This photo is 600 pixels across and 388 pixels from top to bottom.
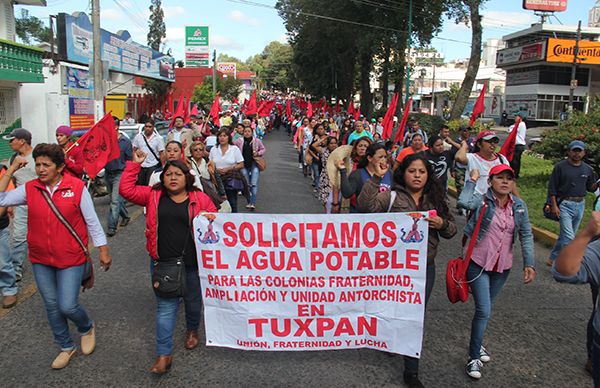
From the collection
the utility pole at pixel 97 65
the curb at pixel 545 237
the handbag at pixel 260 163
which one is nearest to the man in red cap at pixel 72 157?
the handbag at pixel 260 163

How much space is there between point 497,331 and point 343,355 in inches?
59.0

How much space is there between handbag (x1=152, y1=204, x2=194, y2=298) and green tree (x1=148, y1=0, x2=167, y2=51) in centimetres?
7966

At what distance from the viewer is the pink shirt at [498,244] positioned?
12.4ft

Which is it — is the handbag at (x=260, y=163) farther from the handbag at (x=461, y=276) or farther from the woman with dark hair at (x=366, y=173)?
the handbag at (x=461, y=276)

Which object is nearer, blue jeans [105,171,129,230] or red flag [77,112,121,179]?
red flag [77,112,121,179]

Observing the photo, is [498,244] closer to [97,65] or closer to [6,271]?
[6,271]

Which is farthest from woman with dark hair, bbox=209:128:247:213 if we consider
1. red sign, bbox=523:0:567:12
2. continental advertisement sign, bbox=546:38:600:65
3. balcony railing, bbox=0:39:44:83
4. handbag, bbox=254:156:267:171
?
red sign, bbox=523:0:567:12

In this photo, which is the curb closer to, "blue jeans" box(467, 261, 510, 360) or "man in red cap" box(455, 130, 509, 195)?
"man in red cap" box(455, 130, 509, 195)

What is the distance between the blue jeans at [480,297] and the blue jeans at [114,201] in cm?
576

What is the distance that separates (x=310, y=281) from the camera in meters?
3.80

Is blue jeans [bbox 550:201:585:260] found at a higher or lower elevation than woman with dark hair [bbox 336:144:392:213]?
lower

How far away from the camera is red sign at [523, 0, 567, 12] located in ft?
176

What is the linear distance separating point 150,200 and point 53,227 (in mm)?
694

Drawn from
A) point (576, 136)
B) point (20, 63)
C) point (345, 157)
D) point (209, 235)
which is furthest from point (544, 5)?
point (209, 235)
